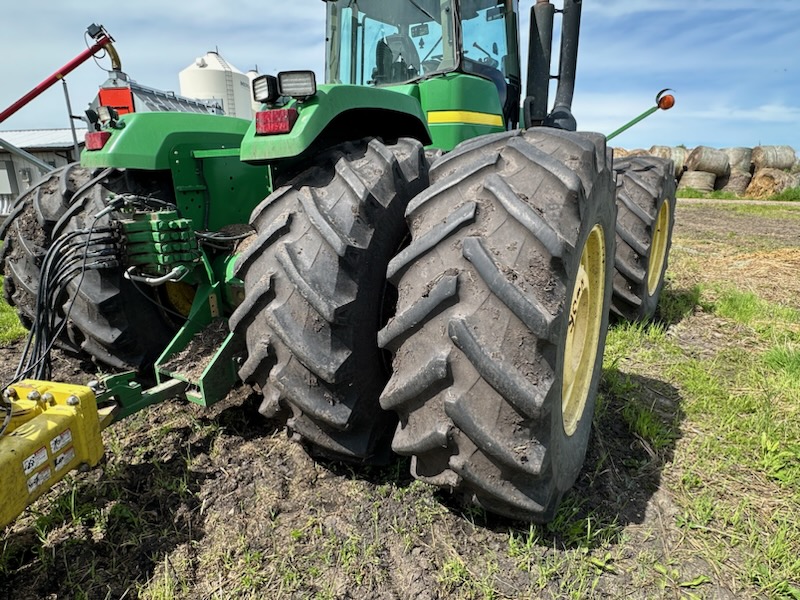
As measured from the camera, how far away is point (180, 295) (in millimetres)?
2672

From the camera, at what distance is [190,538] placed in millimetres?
1813

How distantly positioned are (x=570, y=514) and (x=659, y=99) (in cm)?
338

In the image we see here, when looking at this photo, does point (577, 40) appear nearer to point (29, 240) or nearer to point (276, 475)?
point (276, 475)

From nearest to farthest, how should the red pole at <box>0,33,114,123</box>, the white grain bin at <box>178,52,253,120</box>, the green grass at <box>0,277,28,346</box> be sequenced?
the green grass at <box>0,277,28,346</box> → the red pole at <box>0,33,114,123</box> → the white grain bin at <box>178,52,253,120</box>

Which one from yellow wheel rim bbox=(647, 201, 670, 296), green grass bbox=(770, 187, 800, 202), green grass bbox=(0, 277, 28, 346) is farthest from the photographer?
green grass bbox=(770, 187, 800, 202)

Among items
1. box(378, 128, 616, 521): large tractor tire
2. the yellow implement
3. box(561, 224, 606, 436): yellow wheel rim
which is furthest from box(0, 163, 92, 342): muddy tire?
box(561, 224, 606, 436): yellow wheel rim

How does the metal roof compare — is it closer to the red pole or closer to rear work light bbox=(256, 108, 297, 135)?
the red pole

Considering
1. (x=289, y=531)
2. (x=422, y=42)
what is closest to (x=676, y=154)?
(x=422, y=42)

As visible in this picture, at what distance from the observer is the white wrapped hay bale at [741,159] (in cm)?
1912

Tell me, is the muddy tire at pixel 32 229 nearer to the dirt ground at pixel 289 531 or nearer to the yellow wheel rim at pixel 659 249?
the dirt ground at pixel 289 531

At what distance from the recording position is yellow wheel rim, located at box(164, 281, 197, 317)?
2634mm

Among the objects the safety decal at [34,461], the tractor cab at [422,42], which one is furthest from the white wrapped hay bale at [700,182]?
the safety decal at [34,461]

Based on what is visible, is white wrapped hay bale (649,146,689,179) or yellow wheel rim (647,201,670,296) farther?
white wrapped hay bale (649,146,689,179)

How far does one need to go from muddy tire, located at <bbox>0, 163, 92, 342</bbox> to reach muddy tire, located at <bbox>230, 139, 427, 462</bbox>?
145 cm
